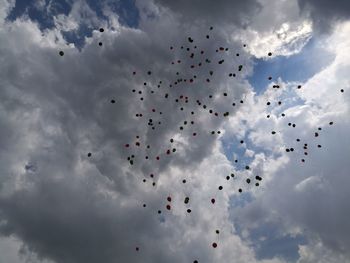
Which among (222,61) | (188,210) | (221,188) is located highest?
(222,61)

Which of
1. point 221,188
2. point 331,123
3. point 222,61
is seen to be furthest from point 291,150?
point 222,61

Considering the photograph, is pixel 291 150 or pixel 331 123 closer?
pixel 331 123

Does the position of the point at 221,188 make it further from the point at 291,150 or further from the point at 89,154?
the point at 89,154

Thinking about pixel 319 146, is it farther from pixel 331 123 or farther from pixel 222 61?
pixel 222 61

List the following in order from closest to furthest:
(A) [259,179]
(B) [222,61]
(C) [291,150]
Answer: (B) [222,61] → (A) [259,179] → (C) [291,150]

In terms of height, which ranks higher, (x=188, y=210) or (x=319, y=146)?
(x=319, y=146)

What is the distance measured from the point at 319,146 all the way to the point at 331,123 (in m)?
5.27

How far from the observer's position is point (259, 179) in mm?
47500

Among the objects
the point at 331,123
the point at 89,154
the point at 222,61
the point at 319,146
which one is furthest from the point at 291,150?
the point at 89,154

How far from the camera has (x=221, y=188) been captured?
47844 mm

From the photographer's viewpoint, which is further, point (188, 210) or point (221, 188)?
point (221, 188)

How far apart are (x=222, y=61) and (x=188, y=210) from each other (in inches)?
1225

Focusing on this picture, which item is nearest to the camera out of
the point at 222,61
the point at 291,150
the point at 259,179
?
the point at 222,61

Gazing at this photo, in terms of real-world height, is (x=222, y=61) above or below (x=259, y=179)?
above
